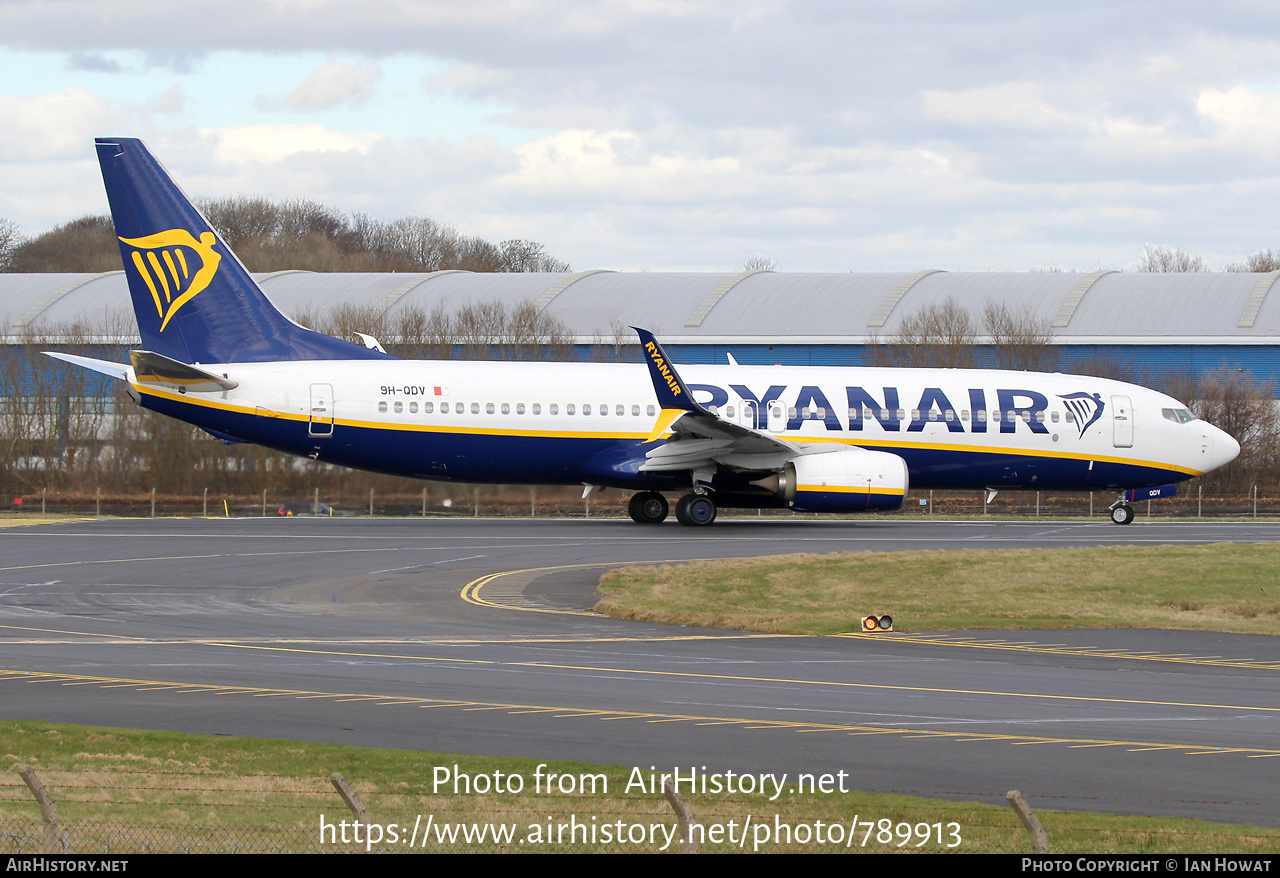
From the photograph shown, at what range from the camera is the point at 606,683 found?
1559 centimetres

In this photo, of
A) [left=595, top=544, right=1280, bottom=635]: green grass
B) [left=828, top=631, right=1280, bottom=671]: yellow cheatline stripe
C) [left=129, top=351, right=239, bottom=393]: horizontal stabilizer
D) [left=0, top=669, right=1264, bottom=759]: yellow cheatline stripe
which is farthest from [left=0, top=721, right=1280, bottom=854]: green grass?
[left=129, top=351, right=239, bottom=393]: horizontal stabilizer

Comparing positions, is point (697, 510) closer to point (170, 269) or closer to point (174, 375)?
point (174, 375)

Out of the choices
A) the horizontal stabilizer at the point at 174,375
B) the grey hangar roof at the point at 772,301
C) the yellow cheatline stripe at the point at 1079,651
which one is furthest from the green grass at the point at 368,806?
the grey hangar roof at the point at 772,301

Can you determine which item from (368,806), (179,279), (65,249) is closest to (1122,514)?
(179,279)

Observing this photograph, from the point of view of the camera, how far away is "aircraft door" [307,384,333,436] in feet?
113

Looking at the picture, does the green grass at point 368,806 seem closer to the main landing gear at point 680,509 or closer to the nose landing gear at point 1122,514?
the main landing gear at point 680,509

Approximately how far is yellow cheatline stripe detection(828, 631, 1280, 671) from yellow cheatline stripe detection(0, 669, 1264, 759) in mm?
5990

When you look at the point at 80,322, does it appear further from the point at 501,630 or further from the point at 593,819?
the point at 593,819

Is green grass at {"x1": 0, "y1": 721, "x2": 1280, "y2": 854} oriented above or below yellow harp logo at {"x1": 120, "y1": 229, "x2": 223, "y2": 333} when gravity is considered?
below

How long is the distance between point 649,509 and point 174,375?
12.6m

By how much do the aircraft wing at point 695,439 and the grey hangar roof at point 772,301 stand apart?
3309 centimetres

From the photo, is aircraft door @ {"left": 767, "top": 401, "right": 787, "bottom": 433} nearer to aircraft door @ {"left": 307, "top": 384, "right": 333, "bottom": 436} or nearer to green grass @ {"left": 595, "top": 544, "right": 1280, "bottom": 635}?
green grass @ {"left": 595, "top": 544, "right": 1280, "bottom": 635}

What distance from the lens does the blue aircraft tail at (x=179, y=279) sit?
34.5 meters

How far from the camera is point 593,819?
9188mm
